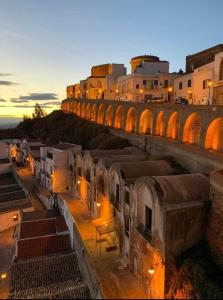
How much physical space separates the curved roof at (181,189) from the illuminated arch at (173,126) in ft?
51.9

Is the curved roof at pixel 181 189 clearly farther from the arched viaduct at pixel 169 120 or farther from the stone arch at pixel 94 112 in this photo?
the stone arch at pixel 94 112

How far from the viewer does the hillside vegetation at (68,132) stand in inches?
1478

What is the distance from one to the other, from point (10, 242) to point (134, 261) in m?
16.9

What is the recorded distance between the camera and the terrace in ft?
47.6

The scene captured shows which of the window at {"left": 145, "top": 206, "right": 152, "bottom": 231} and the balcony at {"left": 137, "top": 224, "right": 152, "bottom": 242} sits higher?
the window at {"left": 145, "top": 206, "right": 152, "bottom": 231}

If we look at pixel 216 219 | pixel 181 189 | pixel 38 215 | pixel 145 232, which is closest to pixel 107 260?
pixel 145 232

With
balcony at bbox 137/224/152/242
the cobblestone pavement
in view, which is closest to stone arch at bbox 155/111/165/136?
balcony at bbox 137/224/152/242

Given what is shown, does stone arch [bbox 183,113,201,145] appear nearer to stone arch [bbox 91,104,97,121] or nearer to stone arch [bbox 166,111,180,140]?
stone arch [bbox 166,111,180,140]

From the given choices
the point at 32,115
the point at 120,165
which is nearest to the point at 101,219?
the point at 120,165

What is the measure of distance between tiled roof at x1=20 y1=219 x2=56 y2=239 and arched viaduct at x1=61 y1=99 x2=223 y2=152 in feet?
49.6

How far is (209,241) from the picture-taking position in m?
14.0

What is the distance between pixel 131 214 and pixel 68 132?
133 feet

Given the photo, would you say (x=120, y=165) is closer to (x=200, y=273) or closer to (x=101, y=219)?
(x=101, y=219)

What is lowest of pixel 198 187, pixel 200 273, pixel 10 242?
pixel 10 242
